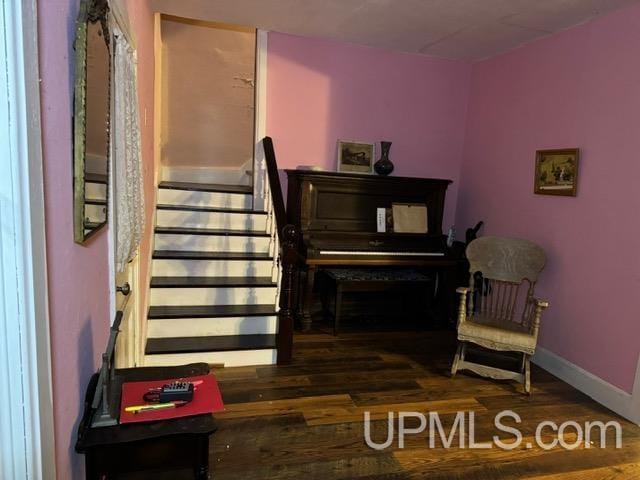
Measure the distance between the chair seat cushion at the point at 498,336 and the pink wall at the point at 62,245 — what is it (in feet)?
7.79

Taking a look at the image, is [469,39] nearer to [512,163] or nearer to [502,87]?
[502,87]

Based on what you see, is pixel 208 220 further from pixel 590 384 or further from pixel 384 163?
pixel 590 384

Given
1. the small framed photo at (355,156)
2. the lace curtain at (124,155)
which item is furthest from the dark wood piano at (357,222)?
the lace curtain at (124,155)

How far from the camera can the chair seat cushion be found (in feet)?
8.89

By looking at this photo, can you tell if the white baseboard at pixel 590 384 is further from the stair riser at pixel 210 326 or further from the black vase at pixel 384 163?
the stair riser at pixel 210 326

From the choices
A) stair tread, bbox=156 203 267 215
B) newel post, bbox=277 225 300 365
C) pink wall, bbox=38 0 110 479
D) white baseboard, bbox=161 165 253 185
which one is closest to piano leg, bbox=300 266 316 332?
newel post, bbox=277 225 300 365

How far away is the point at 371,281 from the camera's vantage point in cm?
358

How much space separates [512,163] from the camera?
11.8 ft

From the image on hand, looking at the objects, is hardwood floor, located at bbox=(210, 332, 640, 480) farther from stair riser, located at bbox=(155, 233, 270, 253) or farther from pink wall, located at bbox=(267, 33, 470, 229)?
pink wall, located at bbox=(267, 33, 470, 229)

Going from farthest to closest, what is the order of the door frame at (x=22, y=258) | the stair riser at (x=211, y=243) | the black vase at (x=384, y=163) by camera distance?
1. the black vase at (x=384, y=163)
2. the stair riser at (x=211, y=243)
3. the door frame at (x=22, y=258)

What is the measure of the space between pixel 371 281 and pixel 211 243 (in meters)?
1.42

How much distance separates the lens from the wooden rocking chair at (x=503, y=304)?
2.75m

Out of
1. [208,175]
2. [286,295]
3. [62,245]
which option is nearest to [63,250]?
[62,245]

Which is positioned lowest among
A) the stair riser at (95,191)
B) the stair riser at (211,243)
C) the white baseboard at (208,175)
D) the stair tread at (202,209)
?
the stair riser at (211,243)
